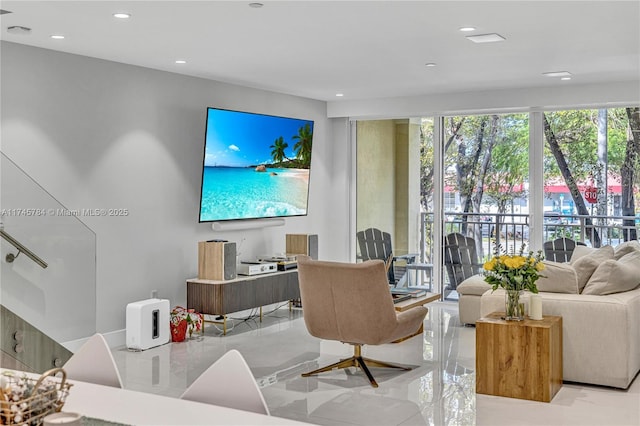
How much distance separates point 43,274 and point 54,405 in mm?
2884

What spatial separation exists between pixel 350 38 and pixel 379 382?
248 cm

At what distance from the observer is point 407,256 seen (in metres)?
9.07

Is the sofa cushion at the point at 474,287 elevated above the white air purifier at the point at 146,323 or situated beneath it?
elevated above

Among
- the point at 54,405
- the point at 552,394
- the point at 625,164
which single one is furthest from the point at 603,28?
the point at 54,405

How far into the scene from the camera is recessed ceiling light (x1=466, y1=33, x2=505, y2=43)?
5.11 metres

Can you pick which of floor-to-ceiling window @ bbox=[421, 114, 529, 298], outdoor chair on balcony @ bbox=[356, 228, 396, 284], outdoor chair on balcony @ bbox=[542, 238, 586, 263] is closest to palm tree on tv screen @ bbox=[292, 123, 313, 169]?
outdoor chair on balcony @ bbox=[356, 228, 396, 284]

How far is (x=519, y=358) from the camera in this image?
4656mm

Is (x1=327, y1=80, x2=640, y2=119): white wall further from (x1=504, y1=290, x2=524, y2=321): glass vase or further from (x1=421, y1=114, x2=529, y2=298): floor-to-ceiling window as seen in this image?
(x1=504, y1=290, x2=524, y2=321): glass vase

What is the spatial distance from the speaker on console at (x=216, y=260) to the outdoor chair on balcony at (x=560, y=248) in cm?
366

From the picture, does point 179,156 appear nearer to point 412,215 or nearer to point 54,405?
point 412,215

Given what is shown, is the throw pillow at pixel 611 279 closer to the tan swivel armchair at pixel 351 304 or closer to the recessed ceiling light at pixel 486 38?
the tan swivel armchair at pixel 351 304

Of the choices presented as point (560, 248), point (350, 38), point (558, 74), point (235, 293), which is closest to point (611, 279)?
point (350, 38)

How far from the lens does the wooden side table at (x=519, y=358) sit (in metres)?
4.59

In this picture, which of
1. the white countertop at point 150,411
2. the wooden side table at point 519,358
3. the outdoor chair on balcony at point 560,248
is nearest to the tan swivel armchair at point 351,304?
the wooden side table at point 519,358
